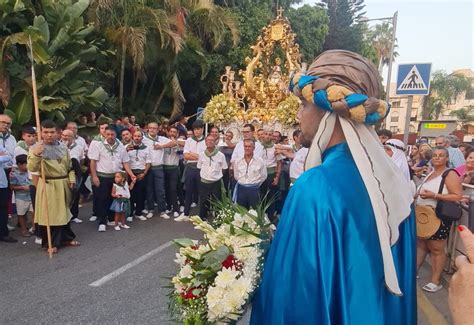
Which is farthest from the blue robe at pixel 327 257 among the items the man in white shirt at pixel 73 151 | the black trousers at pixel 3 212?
the man in white shirt at pixel 73 151

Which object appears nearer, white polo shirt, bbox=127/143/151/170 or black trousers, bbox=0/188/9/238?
black trousers, bbox=0/188/9/238

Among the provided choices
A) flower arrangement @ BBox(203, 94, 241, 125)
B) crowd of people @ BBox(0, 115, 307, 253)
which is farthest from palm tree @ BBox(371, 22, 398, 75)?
crowd of people @ BBox(0, 115, 307, 253)

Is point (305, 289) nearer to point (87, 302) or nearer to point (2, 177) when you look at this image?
point (87, 302)

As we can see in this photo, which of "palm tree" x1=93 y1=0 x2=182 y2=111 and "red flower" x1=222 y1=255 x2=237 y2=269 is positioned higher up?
"palm tree" x1=93 y1=0 x2=182 y2=111

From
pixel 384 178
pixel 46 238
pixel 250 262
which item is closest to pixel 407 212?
pixel 384 178

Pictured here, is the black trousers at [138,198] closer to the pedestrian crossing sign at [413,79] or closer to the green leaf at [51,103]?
the green leaf at [51,103]

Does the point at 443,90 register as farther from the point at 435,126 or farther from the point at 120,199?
the point at 120,199

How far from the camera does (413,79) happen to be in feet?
23.9

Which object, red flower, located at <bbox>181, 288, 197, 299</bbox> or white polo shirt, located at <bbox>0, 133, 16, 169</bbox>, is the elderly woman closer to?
red flower, located at <bbox>181, 288, 197, 299</bbox>

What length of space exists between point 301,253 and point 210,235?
68 cm

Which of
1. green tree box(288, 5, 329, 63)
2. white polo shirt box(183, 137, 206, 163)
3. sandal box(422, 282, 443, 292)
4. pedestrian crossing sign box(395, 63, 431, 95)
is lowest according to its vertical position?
sandal box(422, 282, 443, 292)

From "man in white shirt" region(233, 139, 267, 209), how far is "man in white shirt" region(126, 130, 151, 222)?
2.16 meters

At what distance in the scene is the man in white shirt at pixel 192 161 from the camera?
8430 millimetres

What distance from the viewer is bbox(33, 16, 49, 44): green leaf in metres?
9.94
